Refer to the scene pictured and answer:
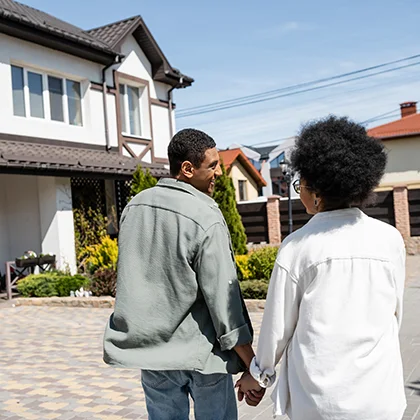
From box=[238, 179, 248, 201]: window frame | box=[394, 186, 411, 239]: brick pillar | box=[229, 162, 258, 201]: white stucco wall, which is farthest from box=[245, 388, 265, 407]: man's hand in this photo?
box=[238, 179, 248, 201]: window frame

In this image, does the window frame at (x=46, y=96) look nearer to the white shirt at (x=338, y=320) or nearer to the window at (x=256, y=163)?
the white shirt at (x=338, y=320)

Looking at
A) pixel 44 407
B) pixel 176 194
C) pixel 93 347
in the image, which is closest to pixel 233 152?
pixel 93 347

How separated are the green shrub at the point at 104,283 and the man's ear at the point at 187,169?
356 inches

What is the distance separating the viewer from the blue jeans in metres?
2.31

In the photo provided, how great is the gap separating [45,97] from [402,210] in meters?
11.3

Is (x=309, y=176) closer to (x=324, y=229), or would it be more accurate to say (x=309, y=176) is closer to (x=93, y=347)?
(x=324, y=229)

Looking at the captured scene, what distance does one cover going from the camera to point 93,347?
282 inches

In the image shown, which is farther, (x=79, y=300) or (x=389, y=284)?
(x=79, y=300)

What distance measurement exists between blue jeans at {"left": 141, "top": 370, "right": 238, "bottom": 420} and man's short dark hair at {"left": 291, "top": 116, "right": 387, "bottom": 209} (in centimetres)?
88

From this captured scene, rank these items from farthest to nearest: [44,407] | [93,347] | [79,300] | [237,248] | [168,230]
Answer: [237,248]
[79,300]
[93,347]
[44,407]
[168,230]

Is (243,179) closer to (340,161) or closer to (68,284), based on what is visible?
(68,284)

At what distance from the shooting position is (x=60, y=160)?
12344 mm

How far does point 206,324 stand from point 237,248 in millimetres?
10884

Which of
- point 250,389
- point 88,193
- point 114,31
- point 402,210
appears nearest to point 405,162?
point 402,210
